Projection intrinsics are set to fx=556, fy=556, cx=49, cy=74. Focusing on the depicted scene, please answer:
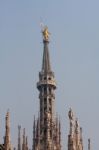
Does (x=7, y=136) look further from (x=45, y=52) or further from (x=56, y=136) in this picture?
(x=45, y=52)

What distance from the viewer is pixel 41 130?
443 ft

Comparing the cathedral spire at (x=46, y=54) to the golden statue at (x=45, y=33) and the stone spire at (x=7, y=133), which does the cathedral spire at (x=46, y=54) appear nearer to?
the golden statue at (x=45, y=33)

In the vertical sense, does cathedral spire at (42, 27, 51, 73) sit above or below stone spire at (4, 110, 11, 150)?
above

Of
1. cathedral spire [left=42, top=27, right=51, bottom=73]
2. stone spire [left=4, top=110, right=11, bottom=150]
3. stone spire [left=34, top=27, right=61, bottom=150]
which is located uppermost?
cathedral spire [left=42, top=27, right=51, bottom=73]

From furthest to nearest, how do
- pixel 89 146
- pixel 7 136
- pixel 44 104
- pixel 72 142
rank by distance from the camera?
pixel 44 104, pixel 89 146, pixel 72 142, pixel 7 136

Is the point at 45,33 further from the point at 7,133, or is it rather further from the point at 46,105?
the point at 7,133

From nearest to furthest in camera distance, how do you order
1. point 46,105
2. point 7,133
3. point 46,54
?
point 7,133
point 46,105
point 46,54

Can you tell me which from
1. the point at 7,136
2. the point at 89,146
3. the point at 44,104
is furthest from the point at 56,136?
the point at 7,136

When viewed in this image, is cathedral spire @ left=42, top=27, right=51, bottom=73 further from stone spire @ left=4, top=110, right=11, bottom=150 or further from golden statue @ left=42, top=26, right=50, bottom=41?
stone spire @ left=4, top=110, right=11, bottom=150

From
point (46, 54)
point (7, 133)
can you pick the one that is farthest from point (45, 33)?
point (7, 133)

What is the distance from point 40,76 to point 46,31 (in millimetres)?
14039

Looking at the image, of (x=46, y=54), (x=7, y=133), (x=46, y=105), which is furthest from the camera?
(x=46, y=54)

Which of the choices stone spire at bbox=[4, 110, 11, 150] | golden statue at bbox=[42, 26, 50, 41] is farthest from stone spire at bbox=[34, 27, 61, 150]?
stone spire at bbox=[4, 110, 11, 150]

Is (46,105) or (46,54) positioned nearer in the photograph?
(46,105)
